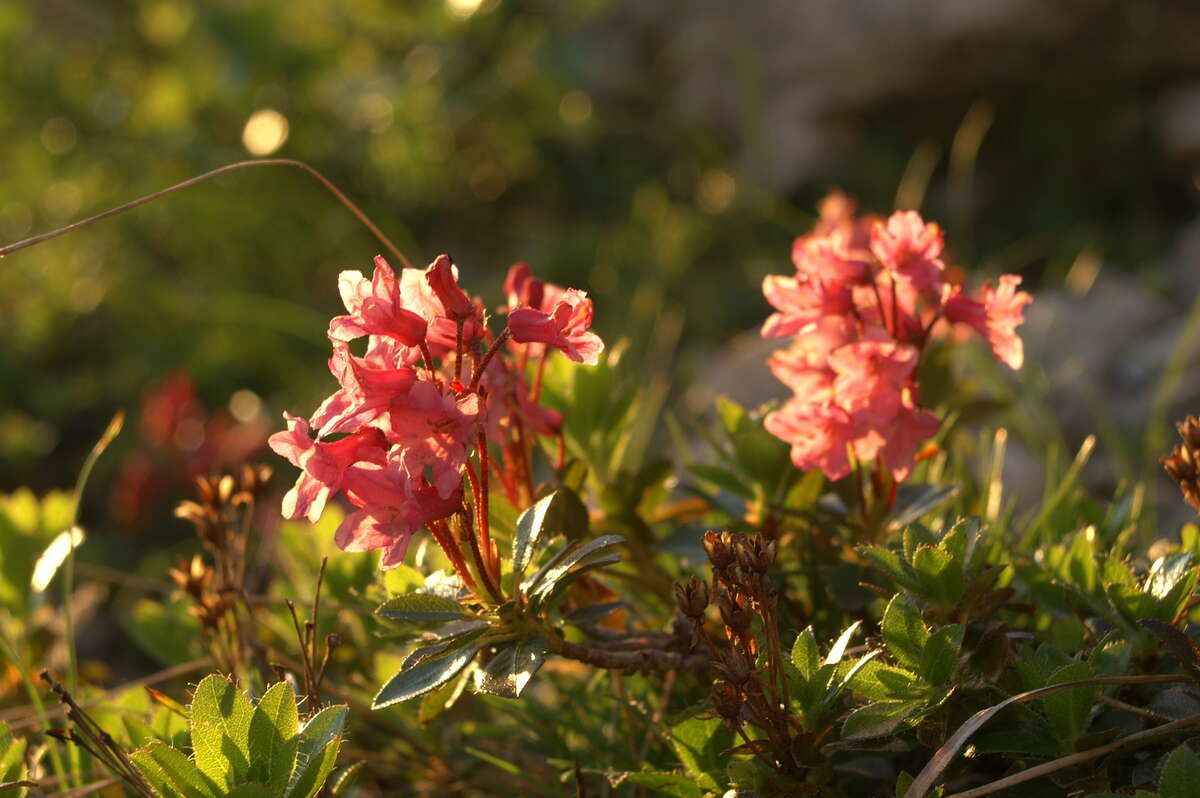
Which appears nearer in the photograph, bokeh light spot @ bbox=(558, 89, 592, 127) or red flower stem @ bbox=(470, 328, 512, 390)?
red flower stem @ bbox=(470, 328, 512, 390)

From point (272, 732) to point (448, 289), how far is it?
338 millimetres

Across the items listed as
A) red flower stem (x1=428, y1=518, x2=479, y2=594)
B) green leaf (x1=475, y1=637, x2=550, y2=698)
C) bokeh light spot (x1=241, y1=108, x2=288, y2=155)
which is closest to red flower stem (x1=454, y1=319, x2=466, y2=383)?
red flower stem (x1=428, y1=518, x2=479, y2=594)

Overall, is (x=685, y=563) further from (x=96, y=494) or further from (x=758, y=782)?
(x=96, y=494)

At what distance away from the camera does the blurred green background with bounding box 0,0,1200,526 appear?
4.05 m

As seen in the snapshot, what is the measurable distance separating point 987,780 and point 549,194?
433 centimetres

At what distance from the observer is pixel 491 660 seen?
89cm

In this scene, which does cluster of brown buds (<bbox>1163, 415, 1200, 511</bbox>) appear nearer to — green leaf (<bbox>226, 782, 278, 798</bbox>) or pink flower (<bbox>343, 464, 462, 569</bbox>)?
pink flower (<bbox>343, 464, 462, 569</bbox>)

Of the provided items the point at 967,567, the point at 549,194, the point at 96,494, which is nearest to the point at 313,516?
the point at 967,567

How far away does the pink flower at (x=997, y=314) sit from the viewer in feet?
3.56

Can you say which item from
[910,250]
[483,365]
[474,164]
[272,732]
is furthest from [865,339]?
[474,164]

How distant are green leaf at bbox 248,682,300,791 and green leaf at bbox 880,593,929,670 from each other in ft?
1.38

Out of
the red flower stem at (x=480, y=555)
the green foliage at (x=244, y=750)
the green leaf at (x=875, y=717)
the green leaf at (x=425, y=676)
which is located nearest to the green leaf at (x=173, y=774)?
the green foliage at (x=244, y=750)

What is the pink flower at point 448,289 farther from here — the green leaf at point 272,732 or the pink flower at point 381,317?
the green leaf at point 272,732

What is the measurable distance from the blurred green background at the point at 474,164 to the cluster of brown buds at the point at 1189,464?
2.75 m
